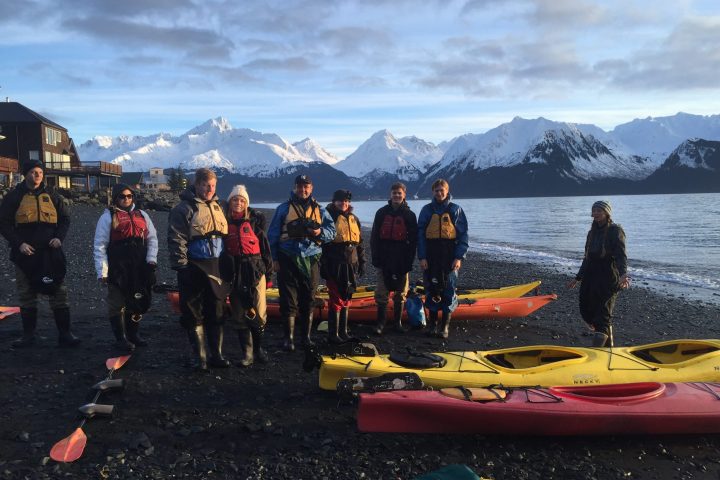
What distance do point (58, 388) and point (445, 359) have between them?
4.10 metres

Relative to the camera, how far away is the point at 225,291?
5.82 meters

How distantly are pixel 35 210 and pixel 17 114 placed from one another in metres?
45.5

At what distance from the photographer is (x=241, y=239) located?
5863mm

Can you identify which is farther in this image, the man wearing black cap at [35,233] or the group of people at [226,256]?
the man wearing black cap at [35,233]

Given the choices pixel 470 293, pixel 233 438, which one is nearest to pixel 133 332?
pixel 233 438

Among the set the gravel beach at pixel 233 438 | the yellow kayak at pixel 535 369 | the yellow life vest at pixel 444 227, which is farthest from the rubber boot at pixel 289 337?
the yellow life vest at pixel 444 227

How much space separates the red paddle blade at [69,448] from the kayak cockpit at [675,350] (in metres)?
5.80

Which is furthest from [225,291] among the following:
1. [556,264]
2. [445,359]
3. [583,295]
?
[556,264]

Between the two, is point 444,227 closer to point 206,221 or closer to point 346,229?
point 346,229

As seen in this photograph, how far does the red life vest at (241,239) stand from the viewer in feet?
19.2

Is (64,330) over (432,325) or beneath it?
over

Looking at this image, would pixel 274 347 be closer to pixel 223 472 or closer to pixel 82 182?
pixel 223 472

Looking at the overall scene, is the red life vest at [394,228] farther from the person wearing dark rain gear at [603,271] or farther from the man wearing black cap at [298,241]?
the person wearing dark rain gear at [603,271]

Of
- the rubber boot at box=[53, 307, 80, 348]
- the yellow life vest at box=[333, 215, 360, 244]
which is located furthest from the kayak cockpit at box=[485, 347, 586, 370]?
the rubber boot at box=[53, 307, 80, 348]
